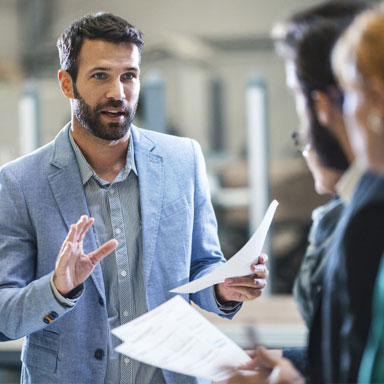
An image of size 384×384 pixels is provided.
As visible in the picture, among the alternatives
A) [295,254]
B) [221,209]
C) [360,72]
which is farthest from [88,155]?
[295,254]

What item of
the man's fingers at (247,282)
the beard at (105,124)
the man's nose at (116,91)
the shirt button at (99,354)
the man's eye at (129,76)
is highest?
the man's eye at (129,76)

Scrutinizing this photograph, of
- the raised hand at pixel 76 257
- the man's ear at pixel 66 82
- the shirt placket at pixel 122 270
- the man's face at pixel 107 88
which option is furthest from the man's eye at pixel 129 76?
the raised hand at pixel 76 257

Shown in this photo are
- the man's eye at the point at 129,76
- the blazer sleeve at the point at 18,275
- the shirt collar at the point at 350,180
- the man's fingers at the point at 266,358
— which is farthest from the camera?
the man's eye at the point at 129,76

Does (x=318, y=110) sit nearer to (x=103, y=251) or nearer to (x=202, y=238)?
(x=103, y=251)

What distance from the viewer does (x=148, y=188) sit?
1.86 meters

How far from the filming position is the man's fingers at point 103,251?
155cm

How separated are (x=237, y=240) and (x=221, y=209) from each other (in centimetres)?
34

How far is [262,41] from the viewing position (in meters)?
7.45

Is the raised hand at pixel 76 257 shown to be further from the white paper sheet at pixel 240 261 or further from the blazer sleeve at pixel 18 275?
the white paper sheet at pixel 240 261

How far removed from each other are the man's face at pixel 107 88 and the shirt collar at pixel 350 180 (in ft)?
2.69

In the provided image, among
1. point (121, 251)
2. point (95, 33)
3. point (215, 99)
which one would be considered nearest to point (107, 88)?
Result: point (95, 33)

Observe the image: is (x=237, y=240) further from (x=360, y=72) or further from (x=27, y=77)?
(x=360, y=72)

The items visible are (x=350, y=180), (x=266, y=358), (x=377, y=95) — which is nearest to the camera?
(x=377, y=95)

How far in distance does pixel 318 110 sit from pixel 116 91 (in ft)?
2.60
